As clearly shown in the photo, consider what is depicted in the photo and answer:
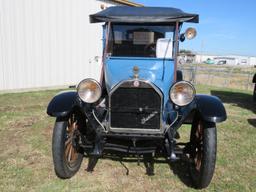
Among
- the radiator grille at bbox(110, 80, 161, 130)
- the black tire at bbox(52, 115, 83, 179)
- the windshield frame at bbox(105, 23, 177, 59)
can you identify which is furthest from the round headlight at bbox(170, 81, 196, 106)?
the black tire at bbox(52, 115, 83, 179)

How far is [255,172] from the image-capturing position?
4352 millimetres

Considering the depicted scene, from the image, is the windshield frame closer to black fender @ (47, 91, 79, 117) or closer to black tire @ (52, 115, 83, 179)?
black fender @ (47, 91, 79, 117)

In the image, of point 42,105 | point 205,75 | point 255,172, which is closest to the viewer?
point 255,172

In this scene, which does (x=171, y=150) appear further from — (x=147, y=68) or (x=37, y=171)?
(x=37, y=171)

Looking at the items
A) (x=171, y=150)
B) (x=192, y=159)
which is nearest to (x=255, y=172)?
(x=192, y=159)

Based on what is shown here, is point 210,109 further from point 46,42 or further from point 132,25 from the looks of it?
point 46,42

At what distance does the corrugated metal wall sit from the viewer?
10977 mm

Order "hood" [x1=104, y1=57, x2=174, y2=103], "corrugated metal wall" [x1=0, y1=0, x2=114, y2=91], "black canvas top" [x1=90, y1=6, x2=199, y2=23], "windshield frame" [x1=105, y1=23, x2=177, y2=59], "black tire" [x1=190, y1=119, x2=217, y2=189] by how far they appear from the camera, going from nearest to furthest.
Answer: "black tire" [x1=190, y1=119, x2=217, y2=189]
"hood" [x1=104, y1=57, x2=174, y2=103]
"black canvas top" [x1=90, y1=6, x2=199, y2=23]
"windshield frame" [x1=105, y1=23, x2=177, y2=59]
"corrugated metal wall" [x1=0, y1=0, x2=114, y2=91]

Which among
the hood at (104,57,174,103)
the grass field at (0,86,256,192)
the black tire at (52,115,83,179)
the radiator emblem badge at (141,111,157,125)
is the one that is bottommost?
the grass field at (0,86,256,192)

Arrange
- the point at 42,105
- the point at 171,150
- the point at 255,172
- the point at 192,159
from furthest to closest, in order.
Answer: the point at 42,105
the point at 255,172
the point at 192,159
the point at 171,150

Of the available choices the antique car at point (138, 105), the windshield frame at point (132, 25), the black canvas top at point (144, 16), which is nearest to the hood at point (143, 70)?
the antique car at point (138, 105)

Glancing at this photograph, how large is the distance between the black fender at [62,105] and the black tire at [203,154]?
1.65 metres

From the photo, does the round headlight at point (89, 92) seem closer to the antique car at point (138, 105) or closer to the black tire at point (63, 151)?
the antique car at point (138, 105)

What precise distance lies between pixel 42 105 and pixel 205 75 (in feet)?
52.5
